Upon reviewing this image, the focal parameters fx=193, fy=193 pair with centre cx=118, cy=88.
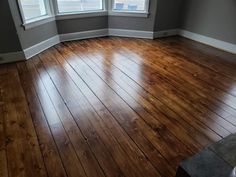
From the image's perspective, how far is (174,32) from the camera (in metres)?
4.59

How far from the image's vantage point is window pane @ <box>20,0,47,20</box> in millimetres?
3238

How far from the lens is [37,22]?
3.45 metres

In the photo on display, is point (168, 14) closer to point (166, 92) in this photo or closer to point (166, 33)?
point (166, 33)

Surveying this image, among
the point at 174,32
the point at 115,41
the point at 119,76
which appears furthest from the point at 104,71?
the point at 174,32

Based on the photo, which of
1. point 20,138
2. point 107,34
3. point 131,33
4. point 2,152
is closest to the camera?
point 2,152

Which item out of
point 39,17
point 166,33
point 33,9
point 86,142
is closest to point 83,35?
point 39,17

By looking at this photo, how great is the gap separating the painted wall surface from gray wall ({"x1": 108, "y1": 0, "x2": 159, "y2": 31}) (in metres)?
0.18

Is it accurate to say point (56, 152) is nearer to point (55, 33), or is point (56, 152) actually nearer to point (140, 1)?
point (55, 33)

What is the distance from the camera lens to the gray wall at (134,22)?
4.19 m

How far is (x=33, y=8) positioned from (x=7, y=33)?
0.70m

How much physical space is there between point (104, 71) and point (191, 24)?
2.50 metres

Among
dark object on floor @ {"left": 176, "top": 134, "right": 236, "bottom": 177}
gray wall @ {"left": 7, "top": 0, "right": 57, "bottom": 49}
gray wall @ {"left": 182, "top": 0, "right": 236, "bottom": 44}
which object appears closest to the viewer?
dark object on floor @ {"left": 176, "top": 134, "right": 236, "bottom": 177}

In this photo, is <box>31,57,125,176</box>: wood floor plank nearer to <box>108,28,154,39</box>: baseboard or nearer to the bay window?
<box>108,28,154,39</box>: baseboard

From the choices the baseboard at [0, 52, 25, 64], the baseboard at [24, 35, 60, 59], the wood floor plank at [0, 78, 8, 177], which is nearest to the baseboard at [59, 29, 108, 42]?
the baseboard at [24, 35, 60, 59]
